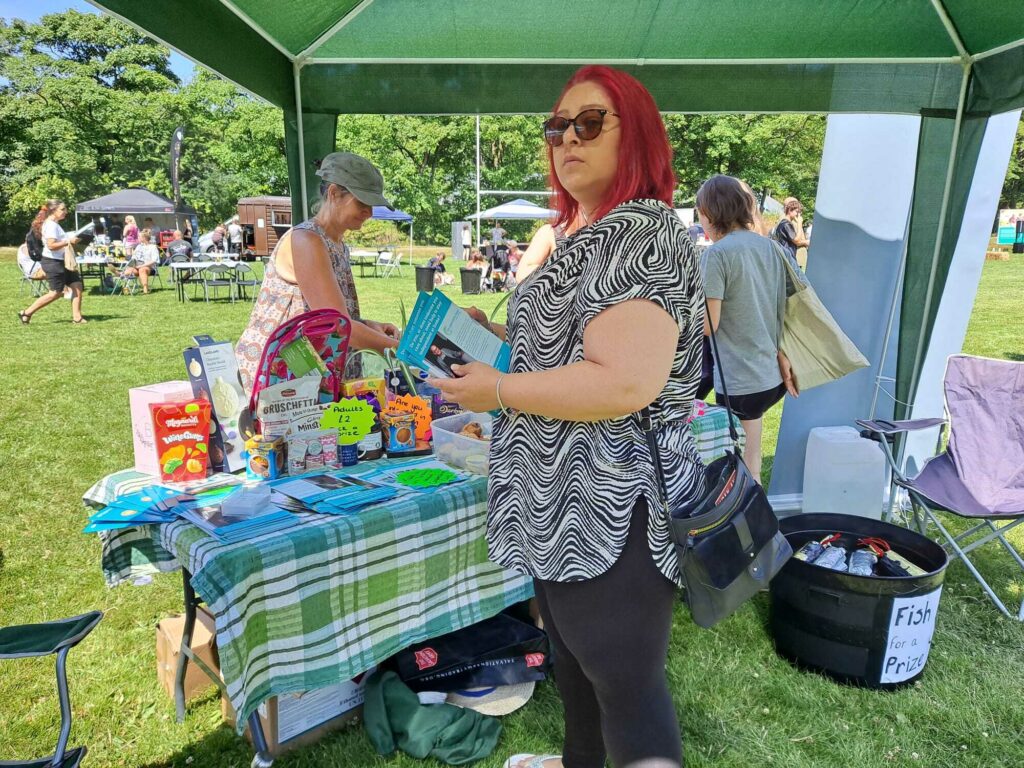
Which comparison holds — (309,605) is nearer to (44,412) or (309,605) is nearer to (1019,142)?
(44,412)

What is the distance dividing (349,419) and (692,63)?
2.62 metres

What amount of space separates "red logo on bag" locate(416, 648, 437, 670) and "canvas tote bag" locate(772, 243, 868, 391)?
214cm

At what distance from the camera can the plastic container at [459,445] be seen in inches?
78.0

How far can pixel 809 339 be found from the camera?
3.26 metres

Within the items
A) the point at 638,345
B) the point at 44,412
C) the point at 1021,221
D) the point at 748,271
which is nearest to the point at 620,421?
the point at 638,345

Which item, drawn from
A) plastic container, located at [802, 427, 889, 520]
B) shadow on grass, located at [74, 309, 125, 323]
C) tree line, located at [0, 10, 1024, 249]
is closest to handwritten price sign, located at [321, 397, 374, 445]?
plastic container, located at [802, 427, 889, 520]

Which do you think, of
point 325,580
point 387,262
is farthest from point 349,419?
point 387,262

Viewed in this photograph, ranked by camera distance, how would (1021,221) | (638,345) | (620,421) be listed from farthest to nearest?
(1021,221) < (620,421) < (638,345)

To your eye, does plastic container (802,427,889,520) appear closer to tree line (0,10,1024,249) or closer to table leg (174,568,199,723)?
table leg (174,568,199,723)

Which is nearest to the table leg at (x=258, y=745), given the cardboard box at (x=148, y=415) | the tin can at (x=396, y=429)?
the cardboard box at (x=148, y=415)

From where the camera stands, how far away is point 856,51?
332 centimetres

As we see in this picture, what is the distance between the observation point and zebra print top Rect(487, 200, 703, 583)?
1.10 metres

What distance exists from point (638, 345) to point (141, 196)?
75.9ft

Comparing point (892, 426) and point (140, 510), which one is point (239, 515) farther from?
point (892, 426)
